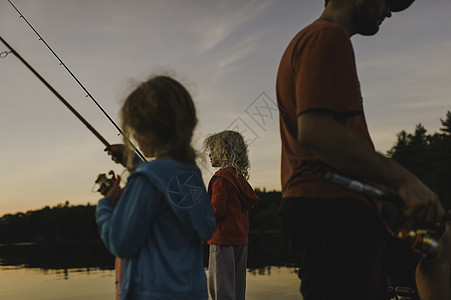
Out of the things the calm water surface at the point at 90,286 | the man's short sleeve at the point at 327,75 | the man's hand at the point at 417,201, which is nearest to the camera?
the man's hand at the point at 417,201

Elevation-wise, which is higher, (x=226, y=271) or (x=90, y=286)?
(x=226, y=271)

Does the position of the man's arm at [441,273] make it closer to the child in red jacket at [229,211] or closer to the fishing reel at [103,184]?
the fishing reel at [103,184]

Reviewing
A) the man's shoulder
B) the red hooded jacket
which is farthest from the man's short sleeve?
the red hooded jacket

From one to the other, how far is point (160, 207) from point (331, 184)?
2.43ft

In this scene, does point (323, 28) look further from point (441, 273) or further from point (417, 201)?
point (441, 273)

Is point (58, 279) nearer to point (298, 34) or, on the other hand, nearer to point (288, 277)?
point (288, 277)

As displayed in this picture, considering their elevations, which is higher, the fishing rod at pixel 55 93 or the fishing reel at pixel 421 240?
Answer: the fishing rod at pixel 55 93

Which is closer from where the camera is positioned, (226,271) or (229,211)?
(226,271)

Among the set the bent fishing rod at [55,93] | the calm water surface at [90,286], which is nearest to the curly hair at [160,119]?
→ the bent fishing rod at [55,93]

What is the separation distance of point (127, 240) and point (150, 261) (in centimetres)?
15

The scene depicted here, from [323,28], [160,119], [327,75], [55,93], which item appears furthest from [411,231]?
[55,93]

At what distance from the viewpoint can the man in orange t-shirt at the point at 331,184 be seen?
1857mm

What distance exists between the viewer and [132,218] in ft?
6.29

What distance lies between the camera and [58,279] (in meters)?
12.7
